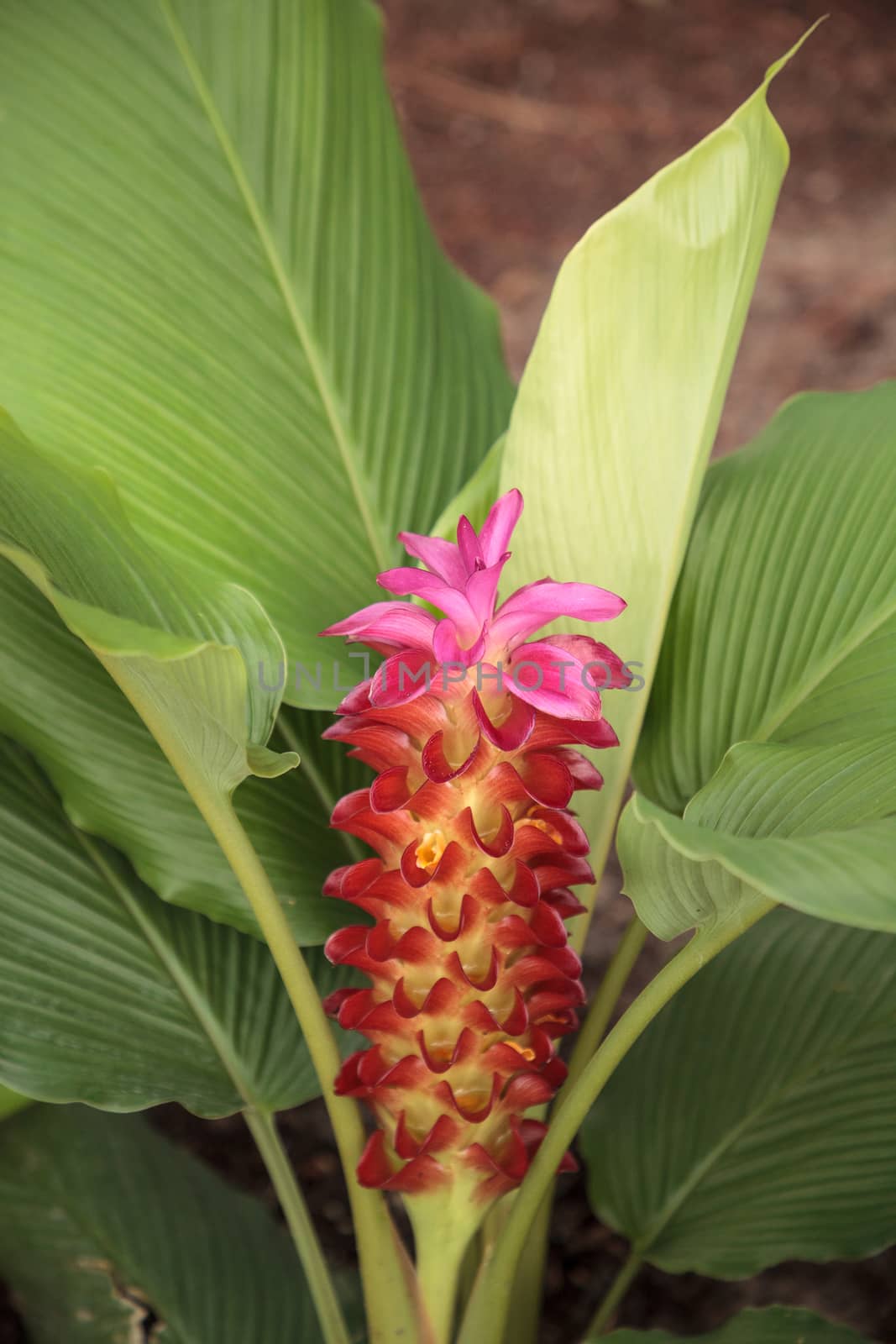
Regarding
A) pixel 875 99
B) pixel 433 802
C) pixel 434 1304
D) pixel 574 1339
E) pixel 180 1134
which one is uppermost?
pixel 875 99

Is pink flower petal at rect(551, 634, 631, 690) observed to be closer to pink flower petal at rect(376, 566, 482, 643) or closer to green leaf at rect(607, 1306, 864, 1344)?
pink flower petal at rect(376, 566, 482, 643)

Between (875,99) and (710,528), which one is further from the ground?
(875,99)

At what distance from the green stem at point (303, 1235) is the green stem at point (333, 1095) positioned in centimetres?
6

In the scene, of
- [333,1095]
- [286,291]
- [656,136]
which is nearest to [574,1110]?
[333,1095]

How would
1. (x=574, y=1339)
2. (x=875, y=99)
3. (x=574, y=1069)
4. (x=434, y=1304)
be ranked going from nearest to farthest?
(x=434, y=1304) < (x=574, y=1069) < (x=574, y=1339) < (x=875, y=99)

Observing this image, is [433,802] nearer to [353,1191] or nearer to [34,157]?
[353,1191]

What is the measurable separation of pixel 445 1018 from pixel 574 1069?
23 cm

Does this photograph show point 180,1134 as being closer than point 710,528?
No

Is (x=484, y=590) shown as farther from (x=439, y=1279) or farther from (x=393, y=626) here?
(x=439, y=1279)

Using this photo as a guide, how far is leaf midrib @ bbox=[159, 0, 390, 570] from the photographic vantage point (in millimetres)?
758

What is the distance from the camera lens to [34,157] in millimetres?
729

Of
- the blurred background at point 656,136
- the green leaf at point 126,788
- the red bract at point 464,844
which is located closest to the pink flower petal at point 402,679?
the red bract at point 464,844

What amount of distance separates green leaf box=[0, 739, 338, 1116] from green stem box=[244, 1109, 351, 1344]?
3 cm

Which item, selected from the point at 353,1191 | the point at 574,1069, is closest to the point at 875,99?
the point at 574,1069
